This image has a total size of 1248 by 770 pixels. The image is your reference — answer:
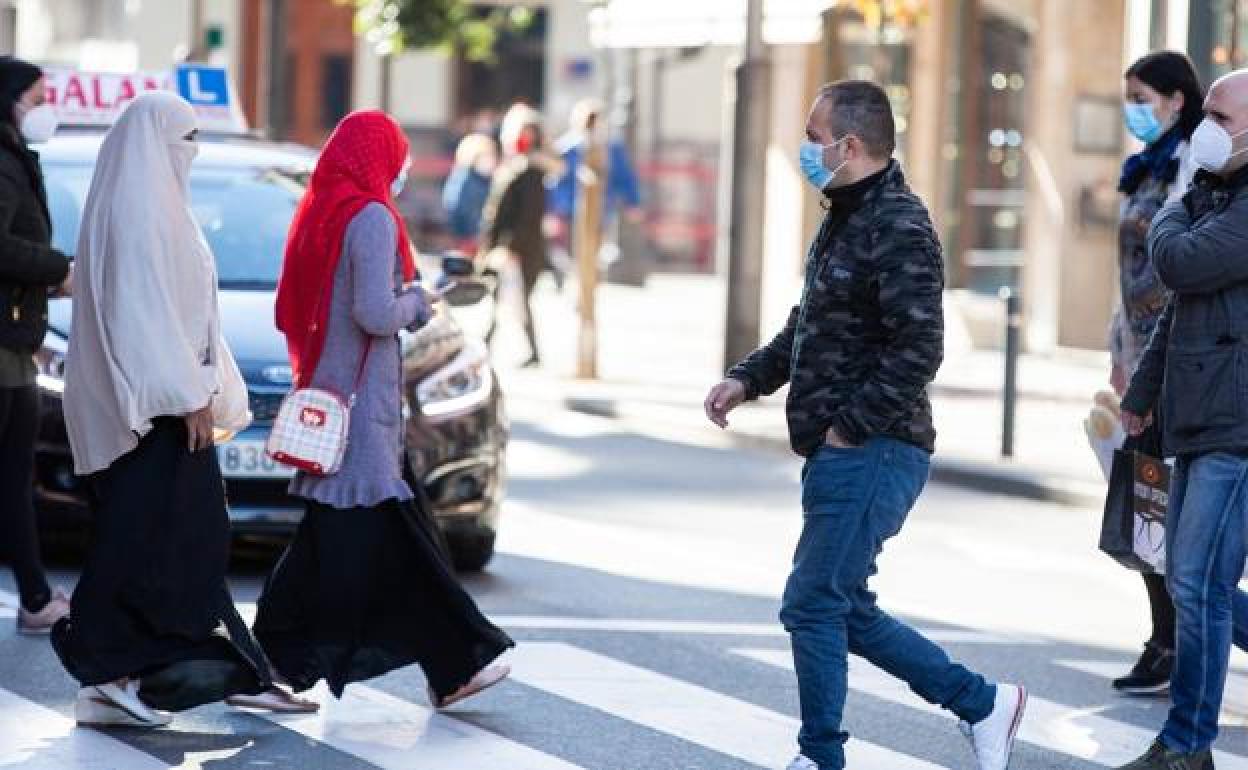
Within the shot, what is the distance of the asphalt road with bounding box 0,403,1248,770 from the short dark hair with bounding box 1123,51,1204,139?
70.4 inches

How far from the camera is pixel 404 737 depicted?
836cm

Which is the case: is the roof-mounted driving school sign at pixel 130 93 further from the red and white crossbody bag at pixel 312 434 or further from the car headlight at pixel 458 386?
the red and white crossbody bag at pixel 312 434

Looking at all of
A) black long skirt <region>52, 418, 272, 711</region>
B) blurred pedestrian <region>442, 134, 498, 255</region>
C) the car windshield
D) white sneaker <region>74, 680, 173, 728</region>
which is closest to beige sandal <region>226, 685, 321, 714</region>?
black long skirt <region>52, 418, 272, 711</region>

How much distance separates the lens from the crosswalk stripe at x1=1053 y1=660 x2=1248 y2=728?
9219 mm

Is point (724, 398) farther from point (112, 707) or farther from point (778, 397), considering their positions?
point (778, 397)

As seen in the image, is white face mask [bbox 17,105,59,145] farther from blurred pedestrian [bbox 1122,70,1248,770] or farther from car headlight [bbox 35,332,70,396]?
blurred pedestrian [bbox 1122,70,1248,770]

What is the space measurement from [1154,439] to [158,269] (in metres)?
2.75

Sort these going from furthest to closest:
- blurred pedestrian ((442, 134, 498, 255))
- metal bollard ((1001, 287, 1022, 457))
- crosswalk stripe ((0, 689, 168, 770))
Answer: blurred pedestrian ((442, 134, 498, 255))
metal bollard ((1001, 287, 1022, 457))
crosswalk stripe ((0, 689, 168, 770))

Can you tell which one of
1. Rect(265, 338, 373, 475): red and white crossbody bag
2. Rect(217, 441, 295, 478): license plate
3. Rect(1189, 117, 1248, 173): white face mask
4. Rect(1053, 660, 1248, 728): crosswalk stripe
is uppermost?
Rect(1189, 117, 1248, 173): white face mask

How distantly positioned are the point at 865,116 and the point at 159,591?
92.2 inches

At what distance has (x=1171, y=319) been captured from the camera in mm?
7973

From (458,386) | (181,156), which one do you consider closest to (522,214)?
(458,386)

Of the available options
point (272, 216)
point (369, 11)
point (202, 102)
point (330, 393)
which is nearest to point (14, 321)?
point (330, 393)

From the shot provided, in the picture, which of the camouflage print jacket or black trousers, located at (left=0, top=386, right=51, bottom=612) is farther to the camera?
black trousers, located at (left=0, top=386, right=51, bottom=612)
